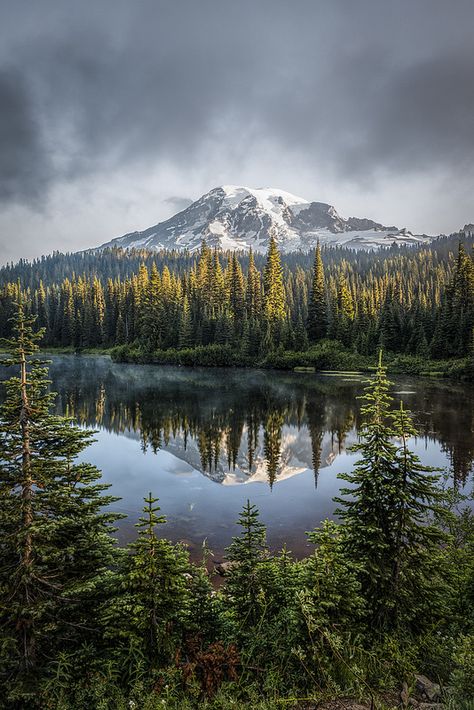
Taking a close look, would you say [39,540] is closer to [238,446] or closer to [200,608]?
[200,608]

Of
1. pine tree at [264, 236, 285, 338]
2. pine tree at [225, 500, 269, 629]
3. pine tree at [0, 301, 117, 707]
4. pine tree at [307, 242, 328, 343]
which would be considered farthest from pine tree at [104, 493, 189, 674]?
pine tree at [307, 242, 328, 343]

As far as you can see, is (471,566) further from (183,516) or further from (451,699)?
(183,516)

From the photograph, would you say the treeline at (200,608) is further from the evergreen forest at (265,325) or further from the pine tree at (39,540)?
the evergreen forest at (265,325)

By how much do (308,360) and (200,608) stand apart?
65162 millimetres

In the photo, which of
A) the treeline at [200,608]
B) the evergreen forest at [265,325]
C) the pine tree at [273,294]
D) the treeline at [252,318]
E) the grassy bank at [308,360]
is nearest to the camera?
the treeline at [200,608]

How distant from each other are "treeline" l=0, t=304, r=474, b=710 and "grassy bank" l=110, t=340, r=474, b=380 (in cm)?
5111

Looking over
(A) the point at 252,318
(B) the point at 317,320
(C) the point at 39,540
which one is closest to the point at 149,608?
(C) the point at 39,540

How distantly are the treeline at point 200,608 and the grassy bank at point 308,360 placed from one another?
51110 mm

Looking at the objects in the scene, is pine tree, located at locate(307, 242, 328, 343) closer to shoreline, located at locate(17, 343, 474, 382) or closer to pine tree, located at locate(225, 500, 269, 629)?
shoreline, located at locate(17, 343, 474, 382)

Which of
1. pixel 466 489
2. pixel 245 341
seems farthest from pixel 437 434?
pixel 245 341

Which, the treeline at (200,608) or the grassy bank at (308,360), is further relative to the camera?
the grassy bank at (308,360)

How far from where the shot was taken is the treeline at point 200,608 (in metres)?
5.11

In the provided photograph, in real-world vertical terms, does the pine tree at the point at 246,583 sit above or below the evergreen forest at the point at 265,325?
below

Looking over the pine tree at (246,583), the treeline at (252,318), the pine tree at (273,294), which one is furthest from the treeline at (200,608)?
the pine tree at (273,294)
